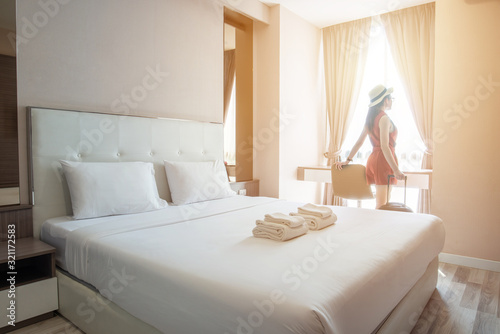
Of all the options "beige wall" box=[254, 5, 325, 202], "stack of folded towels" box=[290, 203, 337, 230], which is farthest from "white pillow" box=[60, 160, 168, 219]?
"beige wall" box=[254, 5, 325, 202]

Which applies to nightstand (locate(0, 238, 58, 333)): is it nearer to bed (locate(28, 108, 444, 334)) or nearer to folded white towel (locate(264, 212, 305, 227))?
bed (locate(28, 108, 444, 334))

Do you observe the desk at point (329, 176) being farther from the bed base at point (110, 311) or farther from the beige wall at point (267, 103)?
the bed base at point (110, 311)

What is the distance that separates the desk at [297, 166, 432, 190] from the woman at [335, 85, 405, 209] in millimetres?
571

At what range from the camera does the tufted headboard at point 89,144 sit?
7.43 feet

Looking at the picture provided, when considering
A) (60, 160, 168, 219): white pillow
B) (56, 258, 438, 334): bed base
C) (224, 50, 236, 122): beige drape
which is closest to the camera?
(56, 258, 438, 334): bed base

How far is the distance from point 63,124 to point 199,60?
156 centimetres

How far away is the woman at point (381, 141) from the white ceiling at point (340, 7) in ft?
5.06

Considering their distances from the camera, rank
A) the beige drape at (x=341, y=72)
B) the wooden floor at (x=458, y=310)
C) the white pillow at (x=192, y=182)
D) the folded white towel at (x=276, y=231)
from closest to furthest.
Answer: the folded white towel at (x=276, y=231) → the wooden floor at (x=458, y=310) → the white pillow at (x=192, y=182) → the beige drape at (x=341, y=72)

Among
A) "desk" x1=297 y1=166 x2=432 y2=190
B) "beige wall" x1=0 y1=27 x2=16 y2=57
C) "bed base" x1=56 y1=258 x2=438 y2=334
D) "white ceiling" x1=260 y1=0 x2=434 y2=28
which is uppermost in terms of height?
"white ceiling" x1=260 y1=0 x2=434 y2=28

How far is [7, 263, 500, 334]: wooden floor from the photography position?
1.98 meters

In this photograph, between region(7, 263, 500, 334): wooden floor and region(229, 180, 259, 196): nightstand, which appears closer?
region(7, 263, 500, 334): wooden floor

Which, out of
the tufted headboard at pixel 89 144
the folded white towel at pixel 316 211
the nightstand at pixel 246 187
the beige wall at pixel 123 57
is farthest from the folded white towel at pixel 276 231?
the nightstand at pixel 246 187

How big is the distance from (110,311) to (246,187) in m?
2.46

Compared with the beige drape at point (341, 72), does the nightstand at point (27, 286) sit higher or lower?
lower
